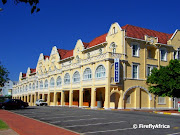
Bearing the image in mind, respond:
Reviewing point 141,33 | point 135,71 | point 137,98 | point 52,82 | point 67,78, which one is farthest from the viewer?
point 52,82

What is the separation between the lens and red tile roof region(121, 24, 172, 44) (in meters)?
37.5

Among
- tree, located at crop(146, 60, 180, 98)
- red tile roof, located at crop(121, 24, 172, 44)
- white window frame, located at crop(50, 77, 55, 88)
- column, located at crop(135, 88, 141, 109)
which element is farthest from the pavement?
white window frame, located at crop(50, 77, 55, 88)

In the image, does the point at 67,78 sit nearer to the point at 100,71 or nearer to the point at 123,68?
the point at 100,71

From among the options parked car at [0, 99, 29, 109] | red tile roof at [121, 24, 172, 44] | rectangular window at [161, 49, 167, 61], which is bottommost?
parked car at [0, 99, 29, 109]

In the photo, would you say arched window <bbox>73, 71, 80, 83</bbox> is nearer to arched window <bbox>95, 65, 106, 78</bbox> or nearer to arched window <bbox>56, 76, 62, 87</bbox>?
arched window <bbox>95, 65, 106, 78</bbox>

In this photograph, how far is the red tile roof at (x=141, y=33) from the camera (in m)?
37.5

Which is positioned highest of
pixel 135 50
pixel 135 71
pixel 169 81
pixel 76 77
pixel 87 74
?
pixel 135 50

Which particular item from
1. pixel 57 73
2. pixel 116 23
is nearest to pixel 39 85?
pixel 57 73

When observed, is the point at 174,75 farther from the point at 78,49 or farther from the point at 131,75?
the point at 78,49

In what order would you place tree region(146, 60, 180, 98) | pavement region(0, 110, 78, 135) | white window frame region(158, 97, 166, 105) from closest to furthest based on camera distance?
pavement region(0, 110, 78, 135), tree region(146, 60, 180, 98), white window frame region(158, 97, 166, 105)

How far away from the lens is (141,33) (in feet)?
128

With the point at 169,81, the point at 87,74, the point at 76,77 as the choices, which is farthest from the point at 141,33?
the point at 76,77

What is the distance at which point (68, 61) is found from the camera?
52562 millimetres

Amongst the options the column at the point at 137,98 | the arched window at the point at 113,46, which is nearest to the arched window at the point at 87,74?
the arched window at the point at 113,46
